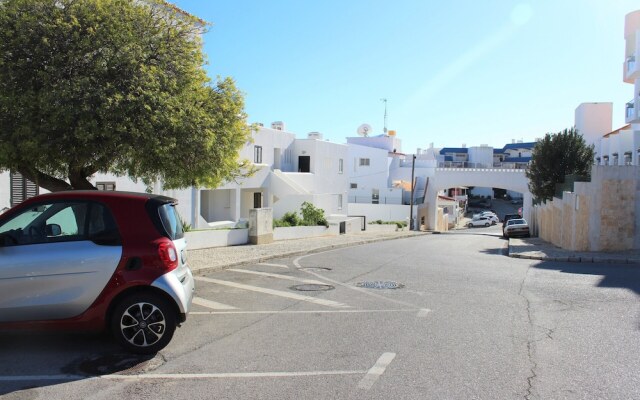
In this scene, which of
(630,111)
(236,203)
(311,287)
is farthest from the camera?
(630,111)

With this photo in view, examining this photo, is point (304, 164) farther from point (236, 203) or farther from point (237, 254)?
point (237, 254)

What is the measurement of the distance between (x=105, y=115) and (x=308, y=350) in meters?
5.47

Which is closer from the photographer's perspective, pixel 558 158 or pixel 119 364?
pixel 119 364

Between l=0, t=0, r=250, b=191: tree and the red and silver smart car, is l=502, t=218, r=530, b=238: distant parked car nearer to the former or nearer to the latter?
l=0, t=0, r=250, b=191: tree

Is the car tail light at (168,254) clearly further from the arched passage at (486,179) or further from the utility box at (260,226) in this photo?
the arched passage at (486,179)

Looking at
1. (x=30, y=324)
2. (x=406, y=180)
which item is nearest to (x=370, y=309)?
(x=30, y=324)

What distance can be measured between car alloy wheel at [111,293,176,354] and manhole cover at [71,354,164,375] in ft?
0.45

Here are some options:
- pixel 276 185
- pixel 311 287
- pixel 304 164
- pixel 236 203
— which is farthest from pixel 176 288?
pixel 304 164

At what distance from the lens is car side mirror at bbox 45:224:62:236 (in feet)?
20.9

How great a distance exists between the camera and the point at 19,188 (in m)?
15.4

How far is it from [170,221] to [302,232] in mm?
19908

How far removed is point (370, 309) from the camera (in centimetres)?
886

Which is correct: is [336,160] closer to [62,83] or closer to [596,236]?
[596,236]

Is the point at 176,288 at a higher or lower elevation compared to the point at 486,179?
lower
